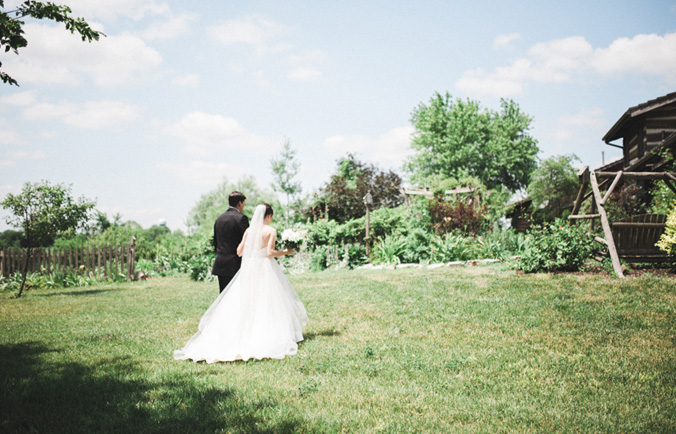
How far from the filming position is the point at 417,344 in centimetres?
588

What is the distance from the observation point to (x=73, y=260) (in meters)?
18.9

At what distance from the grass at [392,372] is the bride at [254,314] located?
0.95 ft

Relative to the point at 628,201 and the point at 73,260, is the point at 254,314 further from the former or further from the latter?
the point at 628,201

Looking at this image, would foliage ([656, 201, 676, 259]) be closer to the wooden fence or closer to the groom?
the groom

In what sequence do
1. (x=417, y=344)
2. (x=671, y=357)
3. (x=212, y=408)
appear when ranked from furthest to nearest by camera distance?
(x=417, y=344), (x=671, y=357), (x=212, y=408)

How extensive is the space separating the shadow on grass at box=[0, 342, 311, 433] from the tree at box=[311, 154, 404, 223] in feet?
62.7

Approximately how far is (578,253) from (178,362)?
32.6 feet

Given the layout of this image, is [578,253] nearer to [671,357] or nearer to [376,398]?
[671,357]

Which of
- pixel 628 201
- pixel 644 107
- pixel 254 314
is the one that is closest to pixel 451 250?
pixel 628 201

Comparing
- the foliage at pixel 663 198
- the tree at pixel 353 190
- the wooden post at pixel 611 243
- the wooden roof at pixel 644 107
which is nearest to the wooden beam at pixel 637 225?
the wooden post at pixel 611 243

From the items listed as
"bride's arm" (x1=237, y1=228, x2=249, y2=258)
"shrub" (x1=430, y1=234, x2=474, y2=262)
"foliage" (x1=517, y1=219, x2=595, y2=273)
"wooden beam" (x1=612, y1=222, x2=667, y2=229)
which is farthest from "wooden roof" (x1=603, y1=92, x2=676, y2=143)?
"bride's arm" (x1=237, y1=228, x2=249, y2=258)

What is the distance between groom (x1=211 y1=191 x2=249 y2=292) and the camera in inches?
265

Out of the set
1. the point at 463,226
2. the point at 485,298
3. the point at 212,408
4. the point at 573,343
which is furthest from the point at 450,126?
the point at 212,408

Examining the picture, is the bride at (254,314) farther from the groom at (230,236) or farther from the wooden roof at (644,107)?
the wooden roof at (644,107)
